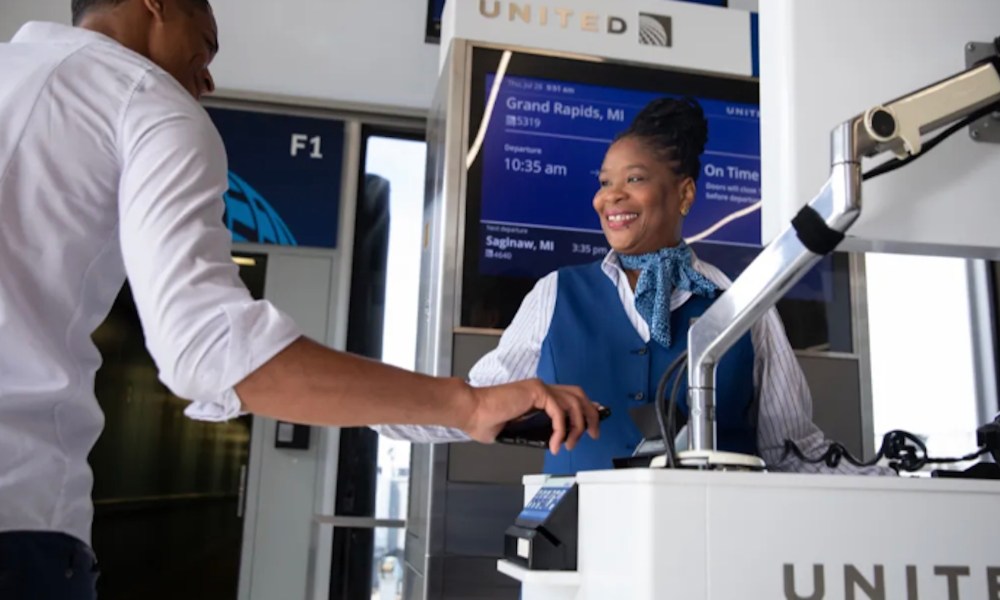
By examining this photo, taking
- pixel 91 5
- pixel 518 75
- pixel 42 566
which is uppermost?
pixel 518 75

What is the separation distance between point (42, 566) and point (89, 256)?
32cm

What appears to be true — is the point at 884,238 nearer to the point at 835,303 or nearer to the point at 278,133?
the point at 835,303

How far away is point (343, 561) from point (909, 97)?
11.1 ft

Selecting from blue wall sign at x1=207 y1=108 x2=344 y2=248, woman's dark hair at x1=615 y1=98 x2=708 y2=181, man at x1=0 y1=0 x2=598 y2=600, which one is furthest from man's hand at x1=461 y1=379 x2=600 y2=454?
blue wall sign at x1=207 y1=108 x2=344 y2=248

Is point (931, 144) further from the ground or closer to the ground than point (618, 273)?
closer to the ground

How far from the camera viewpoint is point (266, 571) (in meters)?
3.80

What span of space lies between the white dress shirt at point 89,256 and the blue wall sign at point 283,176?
9.79ft

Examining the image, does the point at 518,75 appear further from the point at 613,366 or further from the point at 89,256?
the point at 89,256

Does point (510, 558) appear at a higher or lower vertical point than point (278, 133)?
lower

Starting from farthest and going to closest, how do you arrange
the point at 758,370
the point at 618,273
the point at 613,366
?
the point at 618,273
the point at 613,366
the point at 758,370

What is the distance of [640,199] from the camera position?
8.04ft

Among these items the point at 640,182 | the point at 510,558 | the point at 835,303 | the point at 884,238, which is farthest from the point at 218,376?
the point at 835,303

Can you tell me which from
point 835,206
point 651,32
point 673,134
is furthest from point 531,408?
point 651,32

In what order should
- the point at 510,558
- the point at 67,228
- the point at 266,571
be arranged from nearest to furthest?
the point at 67,228 → the point at 510,558 → the point at 266,571
